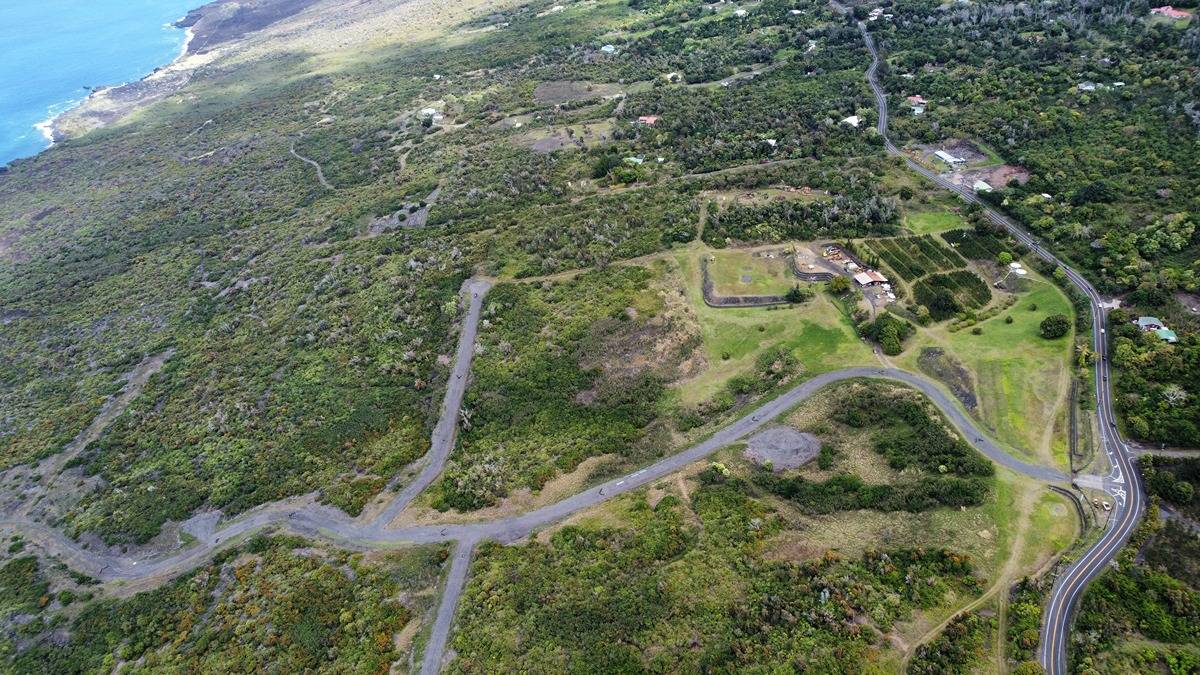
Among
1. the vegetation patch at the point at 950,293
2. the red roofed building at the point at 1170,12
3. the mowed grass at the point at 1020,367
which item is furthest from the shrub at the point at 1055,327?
the red roofed building at the point at 1170,12

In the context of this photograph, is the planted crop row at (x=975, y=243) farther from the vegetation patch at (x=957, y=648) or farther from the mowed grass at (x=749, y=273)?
the vegetation patch at (x=957, y=648)

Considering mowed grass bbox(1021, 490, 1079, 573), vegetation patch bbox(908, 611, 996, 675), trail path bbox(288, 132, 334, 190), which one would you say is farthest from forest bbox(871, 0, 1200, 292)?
trail path bbox(288, 132, 334, 190)

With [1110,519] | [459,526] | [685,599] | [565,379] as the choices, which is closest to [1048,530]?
[1110,519]

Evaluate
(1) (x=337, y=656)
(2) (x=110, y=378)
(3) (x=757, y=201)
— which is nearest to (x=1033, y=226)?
(3) (x=757, y=201)

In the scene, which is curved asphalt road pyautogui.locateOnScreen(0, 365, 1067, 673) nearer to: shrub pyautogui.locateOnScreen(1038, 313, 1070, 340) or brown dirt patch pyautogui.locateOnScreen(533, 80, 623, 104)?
shrub pyautogui.locateOnScreen(1038, 313, 1070, 340)

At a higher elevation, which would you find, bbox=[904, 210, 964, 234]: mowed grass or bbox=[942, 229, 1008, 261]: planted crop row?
bbox=[904, 210, 964, 234]: mowed grass

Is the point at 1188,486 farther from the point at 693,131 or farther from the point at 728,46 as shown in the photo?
the point at 728,46
